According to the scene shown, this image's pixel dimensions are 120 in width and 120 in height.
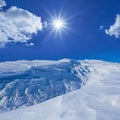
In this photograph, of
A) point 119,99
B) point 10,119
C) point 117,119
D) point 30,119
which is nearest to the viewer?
point 117,119

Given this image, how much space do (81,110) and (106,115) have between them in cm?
1337

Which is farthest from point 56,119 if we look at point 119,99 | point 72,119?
point 119,99

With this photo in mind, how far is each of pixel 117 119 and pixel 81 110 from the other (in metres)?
18.3

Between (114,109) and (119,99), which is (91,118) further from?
(119,99)

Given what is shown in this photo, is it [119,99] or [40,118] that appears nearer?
[40,118]

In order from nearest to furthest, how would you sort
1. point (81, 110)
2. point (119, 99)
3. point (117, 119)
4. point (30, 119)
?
point (117, 119) < point (81, 110) < point (30, 119) < point (119, 99)

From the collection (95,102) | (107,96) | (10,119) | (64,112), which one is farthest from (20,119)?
(107,96)

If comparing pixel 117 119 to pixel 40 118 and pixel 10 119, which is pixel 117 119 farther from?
pixel 10 119

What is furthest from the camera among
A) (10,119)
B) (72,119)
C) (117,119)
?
(10,119)

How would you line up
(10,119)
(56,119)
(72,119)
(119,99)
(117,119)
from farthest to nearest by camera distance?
(10,119), (119,99), (56,119), (72,119), (117,119)

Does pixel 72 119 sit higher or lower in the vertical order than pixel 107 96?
lower

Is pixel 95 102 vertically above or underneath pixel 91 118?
above

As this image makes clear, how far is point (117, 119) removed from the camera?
66875 millimetres

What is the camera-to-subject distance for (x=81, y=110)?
83438 millimetres
